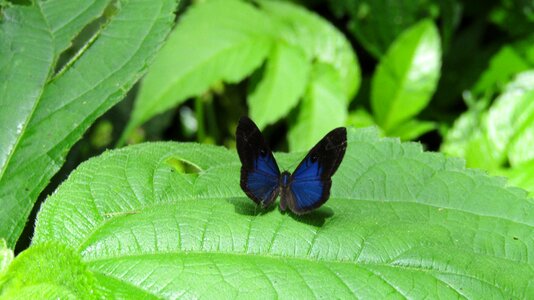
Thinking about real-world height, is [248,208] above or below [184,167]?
above

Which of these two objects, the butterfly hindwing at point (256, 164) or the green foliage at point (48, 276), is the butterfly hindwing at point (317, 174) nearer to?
the butterfly hindwing at point (256, 164)

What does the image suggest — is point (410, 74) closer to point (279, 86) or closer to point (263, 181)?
point (279, 86)

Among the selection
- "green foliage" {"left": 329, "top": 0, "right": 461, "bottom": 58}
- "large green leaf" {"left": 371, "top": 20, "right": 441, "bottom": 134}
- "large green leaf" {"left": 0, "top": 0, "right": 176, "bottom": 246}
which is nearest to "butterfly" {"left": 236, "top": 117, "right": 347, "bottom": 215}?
"large green leaf" {"left": 0, "top": 0, "right": 176, "bottom": 246}

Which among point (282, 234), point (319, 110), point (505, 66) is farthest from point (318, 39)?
point (282, 234)

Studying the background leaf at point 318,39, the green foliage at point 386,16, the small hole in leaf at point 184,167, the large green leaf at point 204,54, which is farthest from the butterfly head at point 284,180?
the green foliage at point 386,16

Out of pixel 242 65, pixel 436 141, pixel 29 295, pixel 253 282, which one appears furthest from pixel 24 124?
pixel 436 141

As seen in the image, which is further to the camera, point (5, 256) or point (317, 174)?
point (317, 174)
